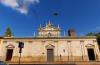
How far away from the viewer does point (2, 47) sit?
33.4 metres

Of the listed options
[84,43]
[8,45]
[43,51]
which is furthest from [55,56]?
[8,45]

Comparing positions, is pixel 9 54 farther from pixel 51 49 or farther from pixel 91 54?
pixel 91 54

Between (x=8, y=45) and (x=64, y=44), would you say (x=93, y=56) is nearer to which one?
(x=64, y=44)

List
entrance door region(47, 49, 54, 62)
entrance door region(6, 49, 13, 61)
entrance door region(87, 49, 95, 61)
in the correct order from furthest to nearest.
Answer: entrance door region(6, 49, 13, 61) → entrance door region(87, 49, 95, 61) → entrance door region(47, 49, 54, 62)

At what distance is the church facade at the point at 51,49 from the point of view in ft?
108

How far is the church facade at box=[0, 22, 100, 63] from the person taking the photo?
32.9m

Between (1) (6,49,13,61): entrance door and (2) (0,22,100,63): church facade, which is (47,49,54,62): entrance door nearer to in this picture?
(2) (0,22,100,63): church facade

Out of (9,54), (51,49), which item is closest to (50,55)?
(51,49)

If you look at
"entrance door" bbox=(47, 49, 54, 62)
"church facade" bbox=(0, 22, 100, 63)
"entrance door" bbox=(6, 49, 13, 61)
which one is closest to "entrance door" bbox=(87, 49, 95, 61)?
"church facade" bbox=(0, 22, 100, 63)

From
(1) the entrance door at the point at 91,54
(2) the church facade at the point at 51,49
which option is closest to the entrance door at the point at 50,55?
(2) the church facade at the point at 51,49

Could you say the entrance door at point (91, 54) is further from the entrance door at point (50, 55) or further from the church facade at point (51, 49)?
the entrance door at point (50, 55)

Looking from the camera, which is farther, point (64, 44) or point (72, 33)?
point (72, 33)

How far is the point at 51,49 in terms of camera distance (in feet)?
110

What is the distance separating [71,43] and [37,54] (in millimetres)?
7091
